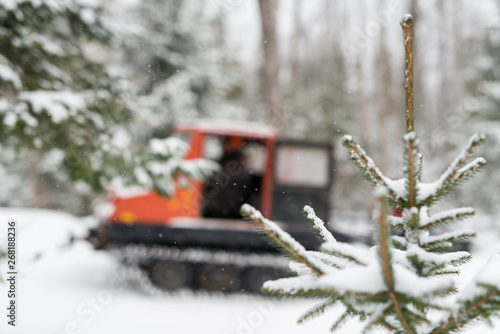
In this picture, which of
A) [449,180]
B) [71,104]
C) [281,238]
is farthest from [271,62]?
[281,238]

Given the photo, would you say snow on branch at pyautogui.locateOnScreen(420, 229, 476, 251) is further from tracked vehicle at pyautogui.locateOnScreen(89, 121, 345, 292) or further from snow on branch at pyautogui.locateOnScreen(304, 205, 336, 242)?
tracked vehicle at pyautogui.locateOnScreen(89, 121, 345, 292)

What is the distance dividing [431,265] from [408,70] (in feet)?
1.90

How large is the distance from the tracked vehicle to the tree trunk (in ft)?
12.4

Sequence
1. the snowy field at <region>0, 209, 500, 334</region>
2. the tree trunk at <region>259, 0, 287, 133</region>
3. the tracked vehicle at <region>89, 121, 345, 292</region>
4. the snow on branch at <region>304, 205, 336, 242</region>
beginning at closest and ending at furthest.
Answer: the snow on branch at <region>304, 205, 336, 242</region> < the snowy field at <region>0, 209, 500, 334</region> < the tracked vehicle at <region>89, 121, 345, 292</region> < the tree trunk at <region>259, 0, 287, 133</region>

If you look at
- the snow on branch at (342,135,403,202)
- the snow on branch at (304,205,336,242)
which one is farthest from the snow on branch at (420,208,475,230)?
the snow on branch at (304,205,336,242)

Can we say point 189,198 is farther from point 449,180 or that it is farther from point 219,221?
point 449,180

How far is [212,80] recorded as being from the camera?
12570 mm

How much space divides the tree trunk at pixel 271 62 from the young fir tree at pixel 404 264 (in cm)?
899

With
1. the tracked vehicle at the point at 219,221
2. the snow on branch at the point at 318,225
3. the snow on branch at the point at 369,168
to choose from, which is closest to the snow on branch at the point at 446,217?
the snow on branch at the point at 369,168

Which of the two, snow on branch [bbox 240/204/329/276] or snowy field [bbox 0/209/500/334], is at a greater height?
snow on branch [bbox 240/204/329/276]

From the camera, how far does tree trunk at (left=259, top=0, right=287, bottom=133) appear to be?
10438 mm

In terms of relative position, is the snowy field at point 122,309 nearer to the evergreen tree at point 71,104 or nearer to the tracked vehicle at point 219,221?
the tracked vehicle at point 219,221

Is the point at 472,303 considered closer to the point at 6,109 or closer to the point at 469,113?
the point at 6,109

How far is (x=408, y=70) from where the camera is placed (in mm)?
1364
